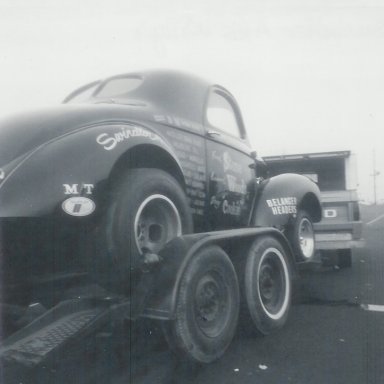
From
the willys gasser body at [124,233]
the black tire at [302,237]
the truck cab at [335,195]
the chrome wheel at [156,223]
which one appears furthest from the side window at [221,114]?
the truck cab at [335,195]

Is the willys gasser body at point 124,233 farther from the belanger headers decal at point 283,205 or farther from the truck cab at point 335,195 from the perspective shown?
the truck cab at point 335,195

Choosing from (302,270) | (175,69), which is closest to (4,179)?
(175,69)

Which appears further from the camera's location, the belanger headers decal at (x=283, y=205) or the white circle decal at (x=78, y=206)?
the belanger headers decal at (x=283, y=205)

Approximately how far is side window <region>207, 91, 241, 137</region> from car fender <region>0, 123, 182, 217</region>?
154 cm

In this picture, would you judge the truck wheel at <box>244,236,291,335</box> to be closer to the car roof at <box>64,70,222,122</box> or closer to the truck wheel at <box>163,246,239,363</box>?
the truck wheel at <box>163,246,239,363</box>

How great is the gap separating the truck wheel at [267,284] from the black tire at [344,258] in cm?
327

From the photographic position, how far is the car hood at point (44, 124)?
2762mm

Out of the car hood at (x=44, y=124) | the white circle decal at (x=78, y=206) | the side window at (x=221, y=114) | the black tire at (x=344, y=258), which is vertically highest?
the side window at (x=221, y=114)

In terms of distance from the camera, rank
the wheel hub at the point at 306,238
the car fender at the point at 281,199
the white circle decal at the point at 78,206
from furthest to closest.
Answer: the wheel hub at the point at 306,238 → the car fender at the point at 281,199 → the white circle decal at the point at 78,206

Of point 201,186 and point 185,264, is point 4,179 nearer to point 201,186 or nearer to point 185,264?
point 185,264

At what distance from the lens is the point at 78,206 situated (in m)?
2.79

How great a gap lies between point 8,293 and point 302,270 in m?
5.30

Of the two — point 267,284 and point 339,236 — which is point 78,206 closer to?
point 267,284

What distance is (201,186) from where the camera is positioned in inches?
160
